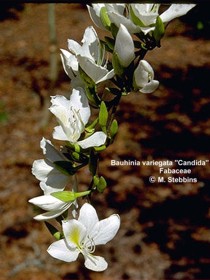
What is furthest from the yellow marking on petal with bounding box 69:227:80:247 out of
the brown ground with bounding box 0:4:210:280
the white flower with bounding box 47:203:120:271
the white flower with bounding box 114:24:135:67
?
the brown ground with bounding box 0:4:210:280

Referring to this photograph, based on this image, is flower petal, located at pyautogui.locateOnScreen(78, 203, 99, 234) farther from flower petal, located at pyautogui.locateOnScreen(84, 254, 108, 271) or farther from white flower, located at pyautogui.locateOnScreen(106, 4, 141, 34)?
white flower, located at pyautogui.locateOnScreen(106, 4, 141, 34)

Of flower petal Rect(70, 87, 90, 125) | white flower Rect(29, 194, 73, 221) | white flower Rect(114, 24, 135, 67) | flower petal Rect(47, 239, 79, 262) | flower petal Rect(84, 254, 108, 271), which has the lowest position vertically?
flower petal Rect(84, 254, 108, 271)

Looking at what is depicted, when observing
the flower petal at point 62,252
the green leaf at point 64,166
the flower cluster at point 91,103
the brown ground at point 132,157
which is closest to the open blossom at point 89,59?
the flower cluster at point 91,103

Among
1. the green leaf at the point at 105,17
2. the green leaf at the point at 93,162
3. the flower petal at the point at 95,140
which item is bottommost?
the green leaf at the point at 93,162

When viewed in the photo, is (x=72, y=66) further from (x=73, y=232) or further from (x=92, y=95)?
(x=73, y=232)

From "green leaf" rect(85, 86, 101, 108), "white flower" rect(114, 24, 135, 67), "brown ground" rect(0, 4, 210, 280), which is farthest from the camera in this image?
"brown ground" rect(0, 4, 210, 280)

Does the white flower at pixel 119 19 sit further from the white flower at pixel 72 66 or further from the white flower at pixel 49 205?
the white flower at pixel 49 205

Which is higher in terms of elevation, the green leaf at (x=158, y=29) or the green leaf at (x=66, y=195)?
the green leaf at (x=158, y=29)
